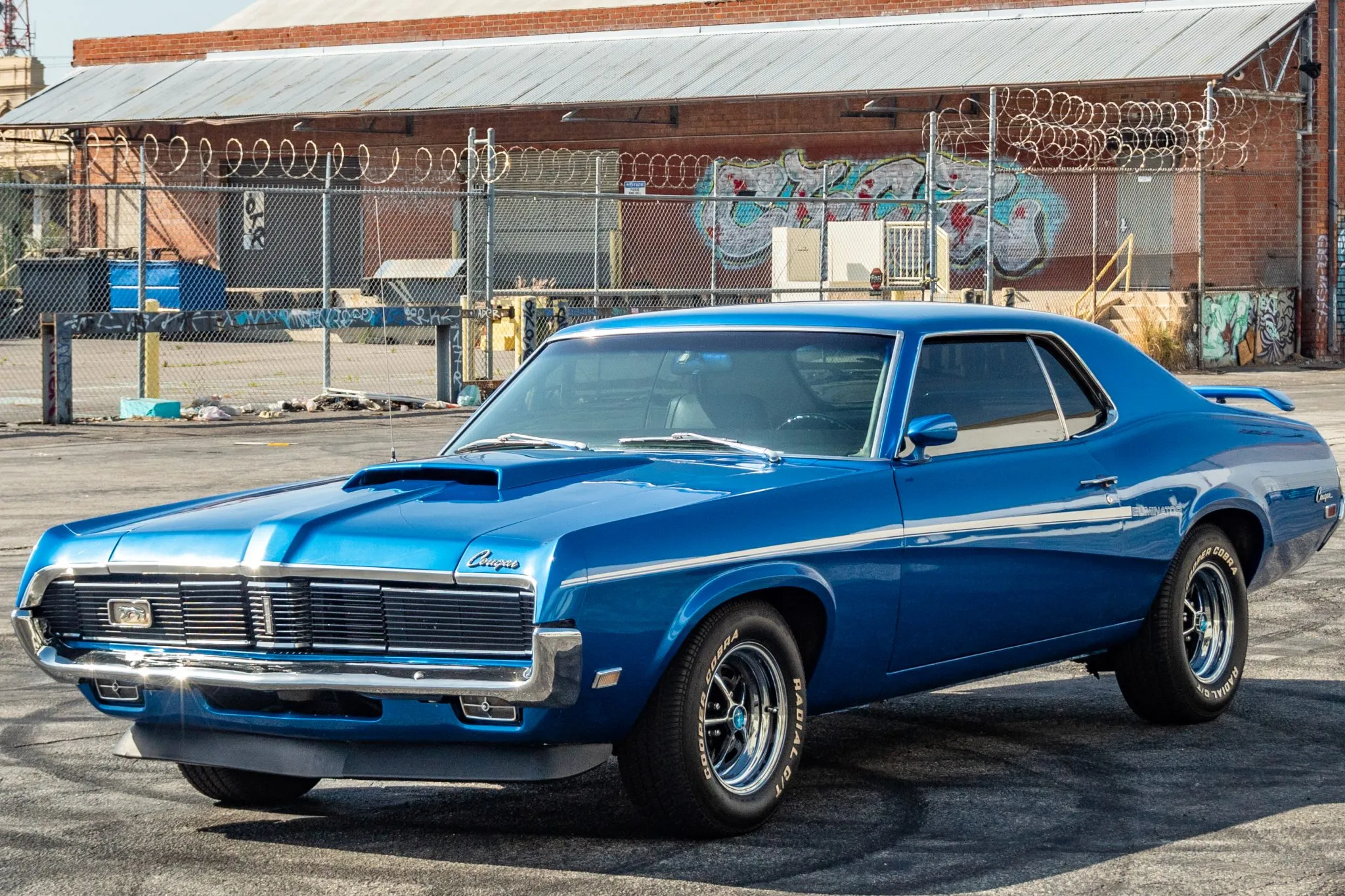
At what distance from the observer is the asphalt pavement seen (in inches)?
195

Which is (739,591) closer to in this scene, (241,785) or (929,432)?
(929,432)

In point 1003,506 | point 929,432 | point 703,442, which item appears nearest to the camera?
point 929,432

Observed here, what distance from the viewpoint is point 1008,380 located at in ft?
21.3

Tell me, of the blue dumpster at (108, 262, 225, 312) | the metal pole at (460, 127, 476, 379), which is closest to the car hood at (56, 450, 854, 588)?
the metal pole at (460, 127, 476, 379)

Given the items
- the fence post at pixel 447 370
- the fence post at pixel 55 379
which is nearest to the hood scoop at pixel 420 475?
the fence post at pixel 55 379

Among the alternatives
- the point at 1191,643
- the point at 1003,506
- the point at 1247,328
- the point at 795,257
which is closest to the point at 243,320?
the point at 795,257

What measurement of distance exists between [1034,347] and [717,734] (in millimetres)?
2084

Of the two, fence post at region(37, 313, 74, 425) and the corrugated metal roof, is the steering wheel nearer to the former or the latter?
fence post at region(37, 313, 74, 425)

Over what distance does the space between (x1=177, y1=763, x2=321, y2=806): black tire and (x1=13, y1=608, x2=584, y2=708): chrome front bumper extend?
58cm

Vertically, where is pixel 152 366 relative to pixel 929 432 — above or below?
above

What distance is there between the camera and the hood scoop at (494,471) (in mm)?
5398

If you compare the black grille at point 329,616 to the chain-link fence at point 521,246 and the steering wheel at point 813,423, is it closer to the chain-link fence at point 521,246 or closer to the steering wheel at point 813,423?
the steering wheel at point 813,423

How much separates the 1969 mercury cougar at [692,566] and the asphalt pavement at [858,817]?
0.21m

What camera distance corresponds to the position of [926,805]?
18.6ft
